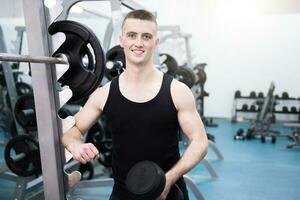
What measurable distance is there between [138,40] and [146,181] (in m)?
0.47

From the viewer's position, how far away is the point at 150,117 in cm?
121

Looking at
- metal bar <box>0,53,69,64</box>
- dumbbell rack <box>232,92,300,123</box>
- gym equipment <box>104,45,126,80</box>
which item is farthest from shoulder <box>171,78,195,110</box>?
dumbbell rack <box>232,92,300,123</box>

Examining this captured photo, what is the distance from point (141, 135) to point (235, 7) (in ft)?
18.9

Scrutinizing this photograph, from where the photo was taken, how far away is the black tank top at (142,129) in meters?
1.21

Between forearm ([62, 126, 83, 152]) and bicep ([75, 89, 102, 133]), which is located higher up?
bicep ([75, 89, 102, 133])

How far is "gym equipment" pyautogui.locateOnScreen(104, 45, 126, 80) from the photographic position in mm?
2211

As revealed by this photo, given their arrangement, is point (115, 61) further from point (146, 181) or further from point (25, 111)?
point (146, 181)

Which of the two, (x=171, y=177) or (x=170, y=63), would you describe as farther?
(x=170, y=63)

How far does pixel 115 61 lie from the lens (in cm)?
229

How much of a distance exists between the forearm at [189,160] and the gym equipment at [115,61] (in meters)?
1.14

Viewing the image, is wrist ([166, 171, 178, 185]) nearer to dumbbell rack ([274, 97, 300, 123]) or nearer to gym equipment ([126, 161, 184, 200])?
gym equipment ([126, 161, 184, 200])

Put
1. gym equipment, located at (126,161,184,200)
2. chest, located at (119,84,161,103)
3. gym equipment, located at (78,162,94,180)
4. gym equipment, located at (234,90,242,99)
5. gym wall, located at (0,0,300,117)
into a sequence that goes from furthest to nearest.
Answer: gym equipment, located at (234,90,242,99)
gym wall, located at (0,0,300,117)
gym equipment, located at (78,162,94,180)
chest, located at (119,84,161,103)
gym equipment, located at (126,161,184,200)

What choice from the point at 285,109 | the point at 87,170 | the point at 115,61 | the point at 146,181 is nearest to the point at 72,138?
the point at 146,181

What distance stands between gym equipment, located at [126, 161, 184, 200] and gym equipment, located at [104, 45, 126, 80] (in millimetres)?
1257
